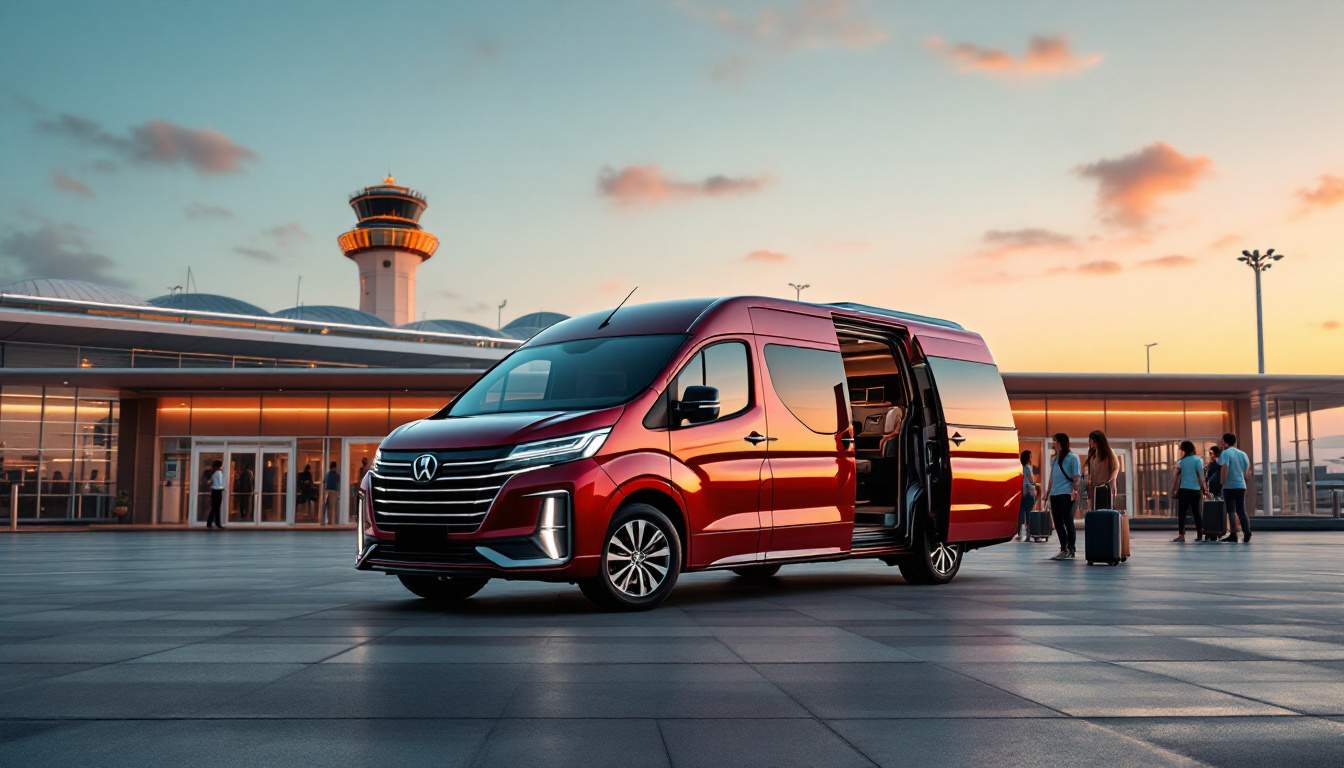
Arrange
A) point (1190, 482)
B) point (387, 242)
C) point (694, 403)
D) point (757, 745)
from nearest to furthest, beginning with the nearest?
point (757, 745) < point (694, 403) < point (1190, 482) < point (387, 242)

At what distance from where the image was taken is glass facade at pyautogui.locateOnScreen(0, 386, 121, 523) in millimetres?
37219

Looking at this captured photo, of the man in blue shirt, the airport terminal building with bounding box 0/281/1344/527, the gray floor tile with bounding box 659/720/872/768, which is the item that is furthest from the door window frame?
the airport terminal building with bounding box 0/281/1344/527

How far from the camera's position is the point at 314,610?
905cm

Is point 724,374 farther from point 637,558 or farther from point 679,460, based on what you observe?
point 637,558

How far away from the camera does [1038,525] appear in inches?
A: 908

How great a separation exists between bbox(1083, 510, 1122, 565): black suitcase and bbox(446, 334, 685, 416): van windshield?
24.6ft

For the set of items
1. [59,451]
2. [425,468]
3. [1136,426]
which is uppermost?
[1136,426]

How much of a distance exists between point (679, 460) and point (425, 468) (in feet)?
5.94

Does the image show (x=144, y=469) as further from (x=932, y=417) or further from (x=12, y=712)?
(x=12, y=712)

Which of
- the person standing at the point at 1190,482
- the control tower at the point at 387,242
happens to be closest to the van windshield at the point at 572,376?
the person standing at the point at 1190,482

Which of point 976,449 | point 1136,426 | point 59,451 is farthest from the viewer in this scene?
point 59,451

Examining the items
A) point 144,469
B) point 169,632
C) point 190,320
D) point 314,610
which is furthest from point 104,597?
point 190,320

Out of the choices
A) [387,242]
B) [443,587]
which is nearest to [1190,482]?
[443,587]

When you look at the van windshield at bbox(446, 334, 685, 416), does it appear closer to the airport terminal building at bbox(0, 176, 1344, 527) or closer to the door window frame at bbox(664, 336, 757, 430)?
the door window frame at bbox(664, 336, 757, 430)
